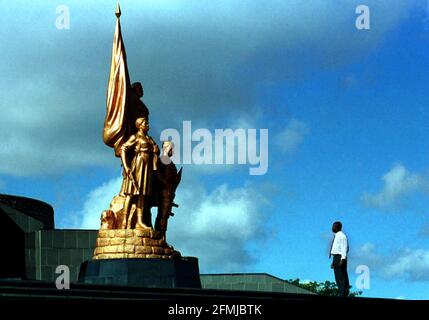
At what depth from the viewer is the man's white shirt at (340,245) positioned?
15961 millimetres

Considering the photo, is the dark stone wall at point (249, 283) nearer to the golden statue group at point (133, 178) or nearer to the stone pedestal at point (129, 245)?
the golden statue group at point (133, 178)

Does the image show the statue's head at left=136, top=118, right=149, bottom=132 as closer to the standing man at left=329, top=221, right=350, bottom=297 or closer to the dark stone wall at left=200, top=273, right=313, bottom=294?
the standing man at left=329, top=221, right=350, bottom=297

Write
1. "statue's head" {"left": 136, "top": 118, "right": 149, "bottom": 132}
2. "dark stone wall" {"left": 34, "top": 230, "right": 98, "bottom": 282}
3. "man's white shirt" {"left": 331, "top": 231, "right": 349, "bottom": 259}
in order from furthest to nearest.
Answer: "dark stone wall" {"left": 34, "top": 230, "right": 98, "bottom": 282} < "statue's head" {"left": 136, "top": 118, "right": 149, "bottom": 132} < "man's white shirt" {"left": 331, "top": 231, "right": 349, "bottom": 259}

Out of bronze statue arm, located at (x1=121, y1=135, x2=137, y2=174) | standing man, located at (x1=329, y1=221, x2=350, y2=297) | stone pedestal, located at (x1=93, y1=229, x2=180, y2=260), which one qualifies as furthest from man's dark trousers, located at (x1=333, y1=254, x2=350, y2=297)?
bronze statue arm, located at (x1=121, y1=135, x2=137, y2=174)

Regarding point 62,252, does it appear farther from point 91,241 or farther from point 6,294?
point 6,294

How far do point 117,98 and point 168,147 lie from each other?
1.49m

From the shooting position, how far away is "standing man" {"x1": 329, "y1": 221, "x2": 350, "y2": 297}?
629 inches

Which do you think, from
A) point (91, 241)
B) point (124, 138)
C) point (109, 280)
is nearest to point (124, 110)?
point (124, 138)

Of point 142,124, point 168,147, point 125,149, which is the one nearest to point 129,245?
point 125,149

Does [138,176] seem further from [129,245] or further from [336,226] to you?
[336,226]

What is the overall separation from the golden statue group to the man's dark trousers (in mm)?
4552
